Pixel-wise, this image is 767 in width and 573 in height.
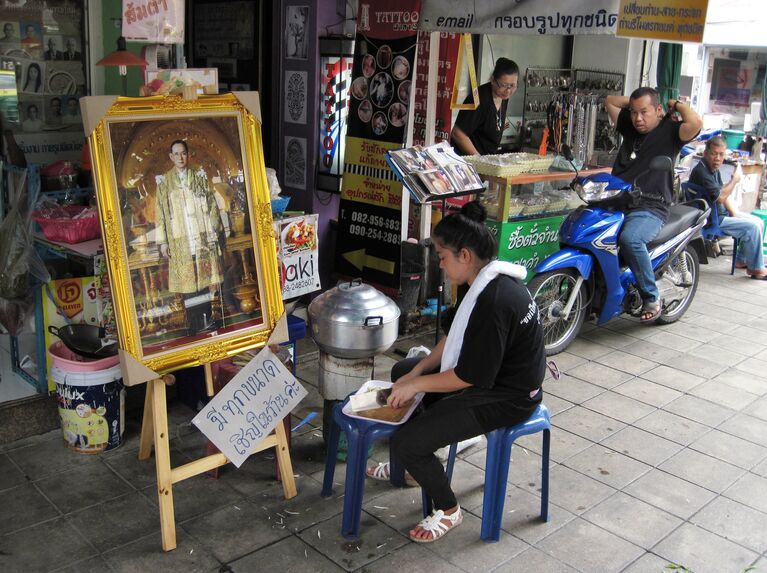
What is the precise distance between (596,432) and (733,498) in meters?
0.91

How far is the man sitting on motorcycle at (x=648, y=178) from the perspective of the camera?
238 inches

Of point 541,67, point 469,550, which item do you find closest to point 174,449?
point 469,550

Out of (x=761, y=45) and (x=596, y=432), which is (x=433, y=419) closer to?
(x=596, y=432)

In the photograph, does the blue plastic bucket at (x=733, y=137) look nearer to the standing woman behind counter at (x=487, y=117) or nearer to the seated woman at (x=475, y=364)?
the standing woman behind counter at (x=487, y=117)

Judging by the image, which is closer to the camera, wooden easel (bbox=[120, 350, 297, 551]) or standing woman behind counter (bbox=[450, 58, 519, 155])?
wooden easel (bbox=[120, 350, 297, 551])

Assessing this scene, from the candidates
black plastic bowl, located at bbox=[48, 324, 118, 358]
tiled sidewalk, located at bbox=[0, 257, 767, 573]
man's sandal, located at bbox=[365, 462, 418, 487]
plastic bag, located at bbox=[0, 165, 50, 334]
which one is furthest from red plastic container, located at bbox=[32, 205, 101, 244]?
man's sandal, located at bbox=[365, 462, 418, 487]

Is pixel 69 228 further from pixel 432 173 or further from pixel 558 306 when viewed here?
pixel 558 306

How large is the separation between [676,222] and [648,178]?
0.51m

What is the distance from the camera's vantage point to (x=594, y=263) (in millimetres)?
6203

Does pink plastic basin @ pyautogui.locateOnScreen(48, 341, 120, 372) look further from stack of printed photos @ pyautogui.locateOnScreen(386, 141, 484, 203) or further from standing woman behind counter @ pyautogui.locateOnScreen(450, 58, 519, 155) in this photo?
standing woman behind counter @ pyautogui.locateOnScreen(450, 58, 519, 155)

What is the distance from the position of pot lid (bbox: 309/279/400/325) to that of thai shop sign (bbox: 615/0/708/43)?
6.70 ft

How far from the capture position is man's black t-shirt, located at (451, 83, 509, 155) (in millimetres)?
6586

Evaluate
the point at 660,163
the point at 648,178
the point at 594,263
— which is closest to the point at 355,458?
the point at 594,263

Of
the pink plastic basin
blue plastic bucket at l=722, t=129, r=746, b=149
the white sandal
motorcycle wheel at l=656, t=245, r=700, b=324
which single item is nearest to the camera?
the white sandal
